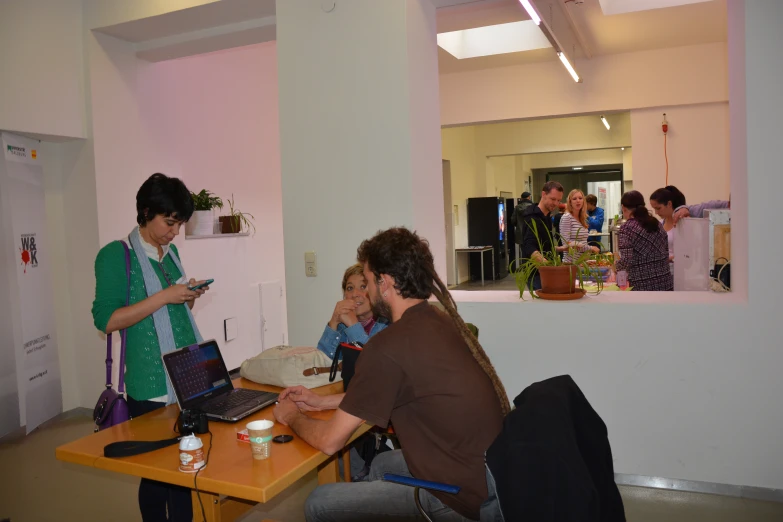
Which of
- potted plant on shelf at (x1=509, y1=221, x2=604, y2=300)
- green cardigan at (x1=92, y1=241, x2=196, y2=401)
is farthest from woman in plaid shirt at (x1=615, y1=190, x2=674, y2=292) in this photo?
green cardigan at (x1=92, y1=241, x2=196, y2=401)

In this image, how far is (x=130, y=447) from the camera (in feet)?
6.53

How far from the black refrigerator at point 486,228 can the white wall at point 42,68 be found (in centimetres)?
906

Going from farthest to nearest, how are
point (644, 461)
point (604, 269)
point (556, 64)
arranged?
point (556, 64), point (604, 269), point (644, 461)

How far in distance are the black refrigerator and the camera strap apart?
1128 cm

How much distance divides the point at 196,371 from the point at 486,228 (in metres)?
11.1

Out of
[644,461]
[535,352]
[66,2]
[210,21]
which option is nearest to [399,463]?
[535,352]

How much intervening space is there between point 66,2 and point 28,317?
239 cm

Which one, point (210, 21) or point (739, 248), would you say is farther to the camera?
point (210, 21)

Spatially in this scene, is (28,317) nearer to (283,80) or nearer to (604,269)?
(283,80)

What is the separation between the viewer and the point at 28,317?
4660mm

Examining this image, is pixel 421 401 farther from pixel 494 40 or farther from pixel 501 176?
pixel 501 176

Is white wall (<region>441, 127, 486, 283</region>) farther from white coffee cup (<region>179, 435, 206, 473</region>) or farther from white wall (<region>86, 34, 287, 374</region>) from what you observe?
white coffee cup (<region>179, 435, 206, 473</region>)

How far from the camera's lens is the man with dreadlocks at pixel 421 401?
1.86 meters

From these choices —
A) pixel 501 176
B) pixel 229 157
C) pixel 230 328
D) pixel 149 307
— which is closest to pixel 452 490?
pixel 149 307
